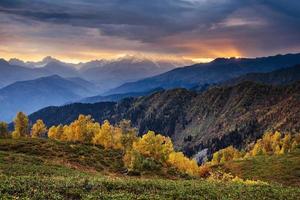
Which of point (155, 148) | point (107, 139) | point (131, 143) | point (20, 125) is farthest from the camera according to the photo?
point (20, 125)

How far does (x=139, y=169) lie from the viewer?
98750 millimetres

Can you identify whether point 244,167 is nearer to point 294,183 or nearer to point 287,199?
point 294,183

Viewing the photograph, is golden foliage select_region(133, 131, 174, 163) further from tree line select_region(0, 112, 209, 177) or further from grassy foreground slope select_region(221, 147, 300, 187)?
grassy foreground slope select_region(221, 147, 300, 187)

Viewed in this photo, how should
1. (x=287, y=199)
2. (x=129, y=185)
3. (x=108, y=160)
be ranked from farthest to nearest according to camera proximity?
(x=108, y=160), (x=287, y=199), (x=129, y=185)

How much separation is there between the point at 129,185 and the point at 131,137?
111m

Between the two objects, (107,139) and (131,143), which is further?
(107,139)

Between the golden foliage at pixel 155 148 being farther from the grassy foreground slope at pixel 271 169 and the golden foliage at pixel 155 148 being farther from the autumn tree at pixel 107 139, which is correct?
the autumn tree at pixel 107 139

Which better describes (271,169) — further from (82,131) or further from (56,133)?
(56,133)


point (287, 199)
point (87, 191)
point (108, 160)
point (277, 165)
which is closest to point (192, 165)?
point (277, 165)

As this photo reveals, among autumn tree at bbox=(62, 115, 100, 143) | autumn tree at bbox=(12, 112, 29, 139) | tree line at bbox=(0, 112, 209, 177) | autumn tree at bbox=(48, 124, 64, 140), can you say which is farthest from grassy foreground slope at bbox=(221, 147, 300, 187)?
autumn tree at bbox=(12, 112, 29, 139)

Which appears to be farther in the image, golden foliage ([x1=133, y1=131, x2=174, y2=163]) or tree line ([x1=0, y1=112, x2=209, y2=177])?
golden foliage ([x1=133, y1=131, x2=174, y2=163])

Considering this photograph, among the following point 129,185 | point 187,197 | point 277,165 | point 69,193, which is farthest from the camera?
point 277,165

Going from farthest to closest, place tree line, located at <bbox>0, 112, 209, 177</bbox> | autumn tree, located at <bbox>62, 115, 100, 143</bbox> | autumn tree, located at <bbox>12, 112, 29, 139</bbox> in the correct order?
autumn tree, located at <bbox>12, 112, 29, 139</bbox> < autumn tree, located at <bbox>62, 115, 100, 143</bbox> < tree line, located at <bbox>0, 112, 209, 177</bbox>

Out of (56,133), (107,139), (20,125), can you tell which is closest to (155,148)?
(107,139)
